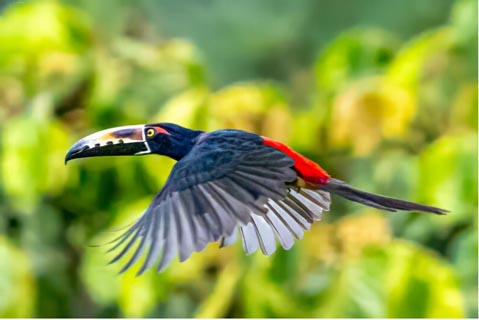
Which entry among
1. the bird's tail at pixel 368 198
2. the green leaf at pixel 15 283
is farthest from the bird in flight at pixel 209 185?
the green leaf at pixel 15 283

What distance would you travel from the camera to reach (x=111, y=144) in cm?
54

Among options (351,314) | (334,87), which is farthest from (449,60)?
(351,314)

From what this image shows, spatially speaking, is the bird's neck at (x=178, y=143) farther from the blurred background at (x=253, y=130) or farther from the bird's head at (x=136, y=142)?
the blurred background at (x=253, y=130)

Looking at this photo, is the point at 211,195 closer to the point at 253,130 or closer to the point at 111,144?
the point at 111,144

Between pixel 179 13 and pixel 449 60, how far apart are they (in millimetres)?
498

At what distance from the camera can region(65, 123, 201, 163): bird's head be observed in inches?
20.9

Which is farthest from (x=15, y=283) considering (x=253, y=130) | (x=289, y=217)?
(x=289, y=217)

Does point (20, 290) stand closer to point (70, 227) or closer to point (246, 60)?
point (70, 227)

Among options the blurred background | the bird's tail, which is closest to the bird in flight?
the bird's tail

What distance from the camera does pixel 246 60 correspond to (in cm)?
170

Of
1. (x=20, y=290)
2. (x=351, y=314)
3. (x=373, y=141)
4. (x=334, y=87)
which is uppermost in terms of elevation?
(x=334, y=87)

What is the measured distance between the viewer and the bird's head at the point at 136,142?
0.53 metres

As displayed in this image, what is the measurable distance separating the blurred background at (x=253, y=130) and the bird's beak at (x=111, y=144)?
85 cm

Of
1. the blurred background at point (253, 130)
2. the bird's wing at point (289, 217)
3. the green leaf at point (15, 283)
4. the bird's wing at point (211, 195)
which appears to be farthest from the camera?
the green leaf at point (15, 283)
